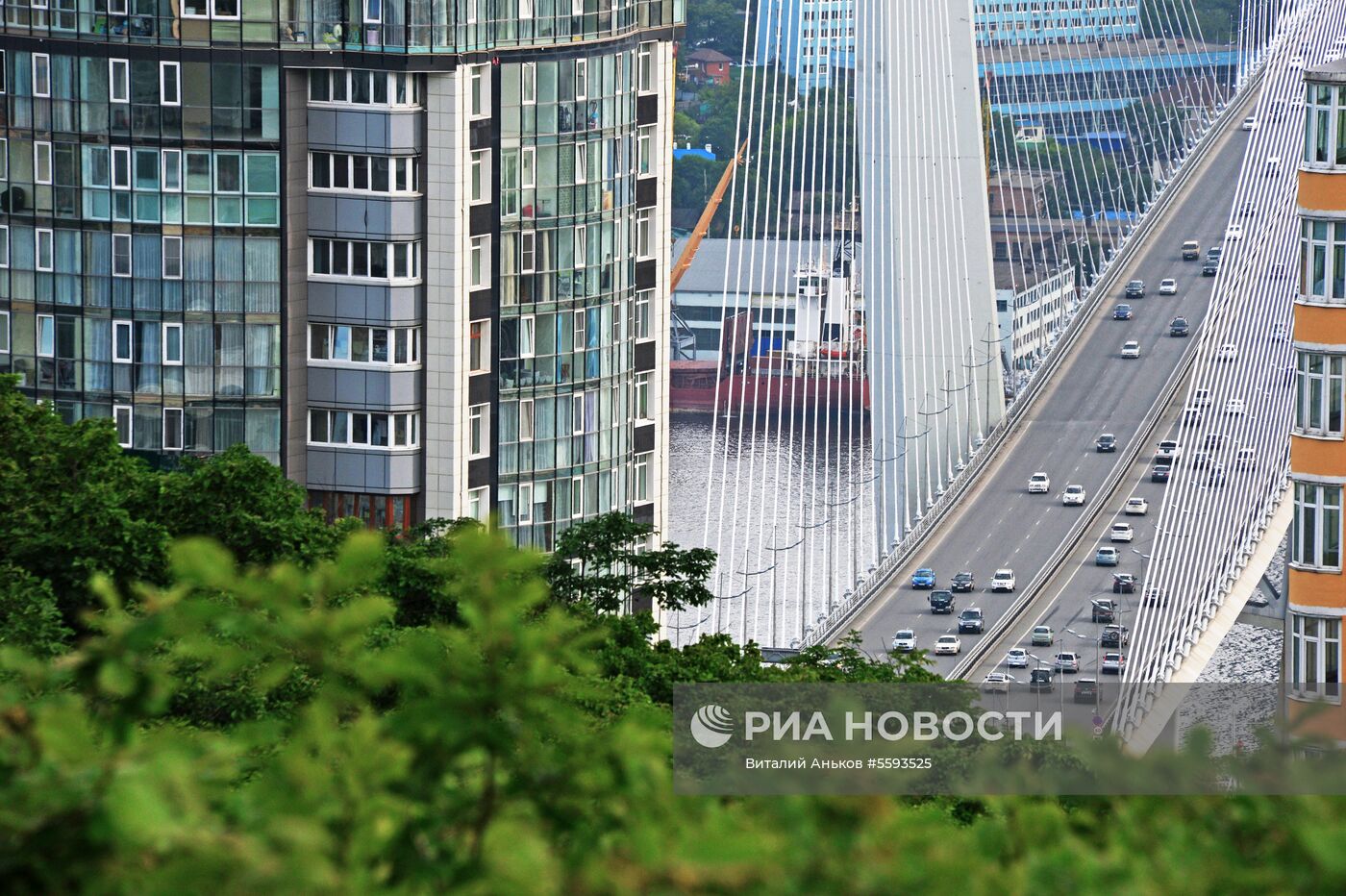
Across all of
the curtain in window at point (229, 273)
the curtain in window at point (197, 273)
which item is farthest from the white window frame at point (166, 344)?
the curtain in window at point (229, 273)

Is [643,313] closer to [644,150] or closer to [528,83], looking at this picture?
[644,150]

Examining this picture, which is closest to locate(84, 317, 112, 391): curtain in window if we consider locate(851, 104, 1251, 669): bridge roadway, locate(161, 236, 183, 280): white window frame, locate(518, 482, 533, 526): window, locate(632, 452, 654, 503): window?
locate(161, 236, 183, 280): white window frame

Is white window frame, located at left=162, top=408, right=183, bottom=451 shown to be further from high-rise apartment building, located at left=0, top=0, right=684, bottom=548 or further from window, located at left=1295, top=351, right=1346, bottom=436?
window, located at left=1295, top=351, right=1346, bottom=436

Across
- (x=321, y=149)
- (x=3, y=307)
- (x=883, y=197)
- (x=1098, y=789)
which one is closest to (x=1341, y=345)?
(x=1098, y=789)

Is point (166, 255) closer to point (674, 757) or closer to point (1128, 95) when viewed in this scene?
point (674, 757)

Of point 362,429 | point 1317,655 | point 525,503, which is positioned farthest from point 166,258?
point 1317,655

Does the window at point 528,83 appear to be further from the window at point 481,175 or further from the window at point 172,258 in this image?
the window at point 172,258
